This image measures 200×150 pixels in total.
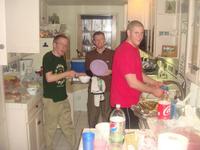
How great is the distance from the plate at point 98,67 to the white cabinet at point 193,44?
1.25 meters

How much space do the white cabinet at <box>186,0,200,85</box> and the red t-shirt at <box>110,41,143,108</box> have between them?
434 mm

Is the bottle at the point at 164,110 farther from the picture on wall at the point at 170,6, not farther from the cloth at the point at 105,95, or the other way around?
the picture on wall at the point at 170,6

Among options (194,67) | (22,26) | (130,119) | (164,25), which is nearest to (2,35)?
(22,26)

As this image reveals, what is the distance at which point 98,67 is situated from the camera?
348 cm

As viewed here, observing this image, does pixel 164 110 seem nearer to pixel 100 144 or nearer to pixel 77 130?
pixel 100 144

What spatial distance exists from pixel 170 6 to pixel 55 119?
1911 mm

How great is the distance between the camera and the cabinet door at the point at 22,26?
262 centimetres

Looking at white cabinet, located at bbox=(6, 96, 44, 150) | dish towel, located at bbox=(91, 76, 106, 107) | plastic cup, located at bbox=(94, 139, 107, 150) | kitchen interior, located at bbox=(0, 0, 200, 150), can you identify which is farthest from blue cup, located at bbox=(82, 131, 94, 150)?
dish towel, located at bbox=(91, 76, 106, 107)

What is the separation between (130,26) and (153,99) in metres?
0.73

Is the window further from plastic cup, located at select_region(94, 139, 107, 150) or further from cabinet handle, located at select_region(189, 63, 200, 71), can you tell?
plastic cup, located at select_region(94, 139, 107, 150)

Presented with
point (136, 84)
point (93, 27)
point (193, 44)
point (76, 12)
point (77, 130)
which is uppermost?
point (76, 12)

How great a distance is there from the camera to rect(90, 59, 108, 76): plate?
3.45 m

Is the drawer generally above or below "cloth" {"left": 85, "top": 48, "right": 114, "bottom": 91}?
below

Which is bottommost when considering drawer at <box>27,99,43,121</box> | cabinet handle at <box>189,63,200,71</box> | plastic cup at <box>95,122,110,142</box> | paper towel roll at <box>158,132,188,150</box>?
drawer at <box>27,99,43,121</box>
